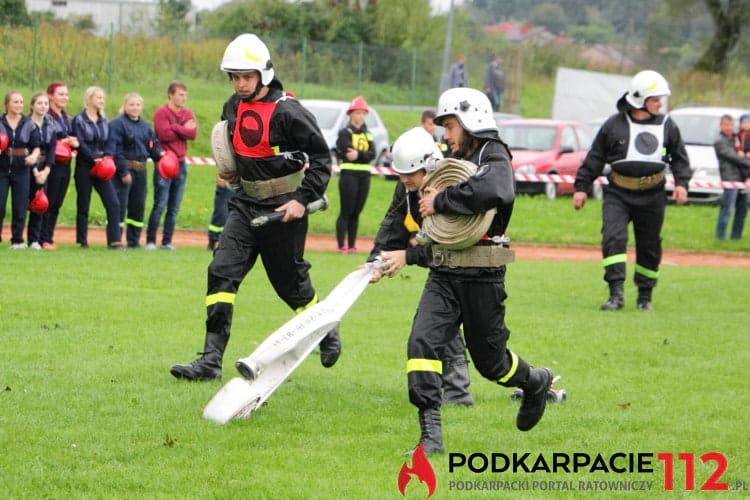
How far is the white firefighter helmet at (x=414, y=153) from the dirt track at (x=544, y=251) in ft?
38.3

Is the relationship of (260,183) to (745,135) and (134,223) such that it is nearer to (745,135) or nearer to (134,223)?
(134,223)

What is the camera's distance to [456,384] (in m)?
8.59

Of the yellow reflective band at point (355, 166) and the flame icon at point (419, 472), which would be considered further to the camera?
the yellow reflective band at point (355, 166)

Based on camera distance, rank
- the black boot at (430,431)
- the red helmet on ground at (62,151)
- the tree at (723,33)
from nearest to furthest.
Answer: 1. the black boot at (430,431)
2. the red helmet on ground at (62,151)
3. the tree at (723,33)

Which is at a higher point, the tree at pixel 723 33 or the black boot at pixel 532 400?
the tree at pixel 723 33

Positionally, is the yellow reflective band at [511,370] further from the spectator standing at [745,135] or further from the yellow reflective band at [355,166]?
the spectator standing at [745,135]

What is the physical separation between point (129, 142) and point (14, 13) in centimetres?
1825

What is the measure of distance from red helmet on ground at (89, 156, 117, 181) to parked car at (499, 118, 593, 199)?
11241 millimetres

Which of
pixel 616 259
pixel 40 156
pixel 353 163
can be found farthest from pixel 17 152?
pixel 616 259

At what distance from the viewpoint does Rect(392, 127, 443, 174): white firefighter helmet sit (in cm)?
752

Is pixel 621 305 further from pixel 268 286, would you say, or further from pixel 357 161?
pixel 357 161

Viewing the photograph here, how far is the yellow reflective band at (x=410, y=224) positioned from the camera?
7.94m

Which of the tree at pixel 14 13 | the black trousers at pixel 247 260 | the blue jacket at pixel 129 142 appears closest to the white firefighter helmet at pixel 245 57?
the black trousers at pixel 247 260

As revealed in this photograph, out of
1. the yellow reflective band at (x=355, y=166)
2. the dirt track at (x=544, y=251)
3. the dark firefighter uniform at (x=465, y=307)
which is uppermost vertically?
the dark firefighter uniform at (x=465, y=307)
